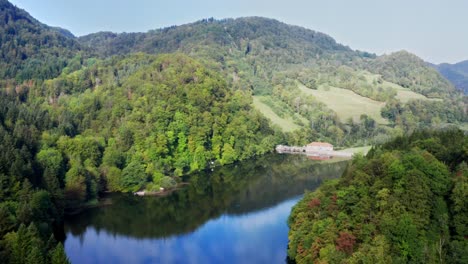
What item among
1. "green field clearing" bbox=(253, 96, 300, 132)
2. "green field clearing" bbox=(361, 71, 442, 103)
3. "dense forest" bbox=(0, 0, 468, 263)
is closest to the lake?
"dense forest" bbox=(0, 0, 468, 263)

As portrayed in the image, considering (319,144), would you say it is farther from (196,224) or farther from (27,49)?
(27,49)

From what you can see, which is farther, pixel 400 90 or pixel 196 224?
pixel 400 90

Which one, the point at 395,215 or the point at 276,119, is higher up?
the point at 276,119

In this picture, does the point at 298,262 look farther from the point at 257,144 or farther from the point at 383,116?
the point at 383,116

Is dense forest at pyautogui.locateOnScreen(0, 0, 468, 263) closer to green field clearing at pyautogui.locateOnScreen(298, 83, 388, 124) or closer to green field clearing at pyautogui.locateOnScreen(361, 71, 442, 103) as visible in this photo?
green field clearing at pyautogui.locateOnScreen(361, 71, 442, 103)

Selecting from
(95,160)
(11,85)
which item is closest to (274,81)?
(11,85)

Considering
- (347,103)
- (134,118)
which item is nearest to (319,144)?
(347,103)
